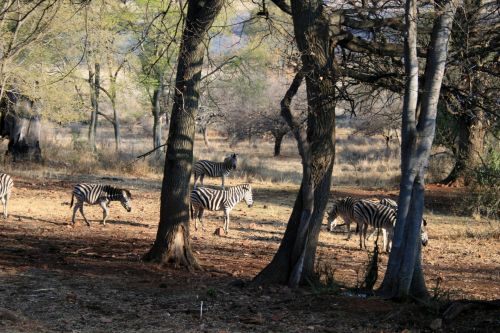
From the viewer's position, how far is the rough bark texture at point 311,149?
31.3 feet

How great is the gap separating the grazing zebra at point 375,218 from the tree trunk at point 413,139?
727 cm

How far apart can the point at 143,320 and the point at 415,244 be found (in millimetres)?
3469

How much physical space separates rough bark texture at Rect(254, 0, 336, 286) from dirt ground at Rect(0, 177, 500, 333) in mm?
424

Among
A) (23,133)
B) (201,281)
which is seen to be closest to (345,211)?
(201,281)

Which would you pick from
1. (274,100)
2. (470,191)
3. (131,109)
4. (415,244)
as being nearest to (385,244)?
(470,191)

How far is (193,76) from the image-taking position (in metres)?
11.7

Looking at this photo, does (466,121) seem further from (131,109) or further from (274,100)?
(131,109)

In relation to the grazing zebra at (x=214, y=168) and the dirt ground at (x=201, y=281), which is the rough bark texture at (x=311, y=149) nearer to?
the dirt ground at (x=201, y=281)

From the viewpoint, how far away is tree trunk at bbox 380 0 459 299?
28.2ft

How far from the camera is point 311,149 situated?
9.74 metres

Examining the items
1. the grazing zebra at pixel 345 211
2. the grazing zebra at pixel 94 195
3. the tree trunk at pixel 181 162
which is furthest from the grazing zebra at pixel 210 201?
the tree trunk at pixel 181 162

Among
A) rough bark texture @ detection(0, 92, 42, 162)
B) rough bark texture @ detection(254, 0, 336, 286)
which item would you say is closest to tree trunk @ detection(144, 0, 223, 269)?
rough bark texture @ detection(254, 0, 336, 286)

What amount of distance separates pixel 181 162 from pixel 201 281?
2.15 meters

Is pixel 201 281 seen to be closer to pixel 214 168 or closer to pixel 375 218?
pixel 375 218
